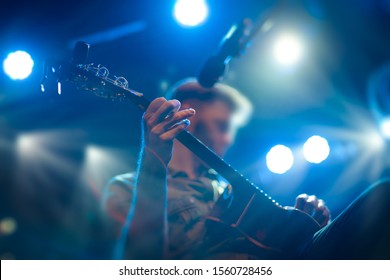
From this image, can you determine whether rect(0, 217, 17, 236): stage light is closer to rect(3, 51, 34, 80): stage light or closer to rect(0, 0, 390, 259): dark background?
rect(0, 0, 390, 259): dark background

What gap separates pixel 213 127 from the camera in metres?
2.45

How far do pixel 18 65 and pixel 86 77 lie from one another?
1740 millimetres

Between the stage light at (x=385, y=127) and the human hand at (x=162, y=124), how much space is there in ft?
9.92

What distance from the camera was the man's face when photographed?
2.39m

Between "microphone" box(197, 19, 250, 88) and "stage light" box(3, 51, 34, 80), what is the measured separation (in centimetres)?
169

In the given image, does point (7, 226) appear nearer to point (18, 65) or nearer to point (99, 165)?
point (99, 165)

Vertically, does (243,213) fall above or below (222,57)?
below

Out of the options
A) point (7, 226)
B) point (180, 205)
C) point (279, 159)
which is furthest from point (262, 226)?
point (7, 226)

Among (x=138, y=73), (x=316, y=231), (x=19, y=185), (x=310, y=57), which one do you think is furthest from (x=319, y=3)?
(x=19, y=185)

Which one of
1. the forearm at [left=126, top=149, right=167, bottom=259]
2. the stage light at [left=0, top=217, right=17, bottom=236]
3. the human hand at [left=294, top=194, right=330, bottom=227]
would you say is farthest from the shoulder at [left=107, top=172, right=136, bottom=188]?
the stage light at [left=0, top=217, right=17, bottom=236]

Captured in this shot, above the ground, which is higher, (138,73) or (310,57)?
(310,57)
